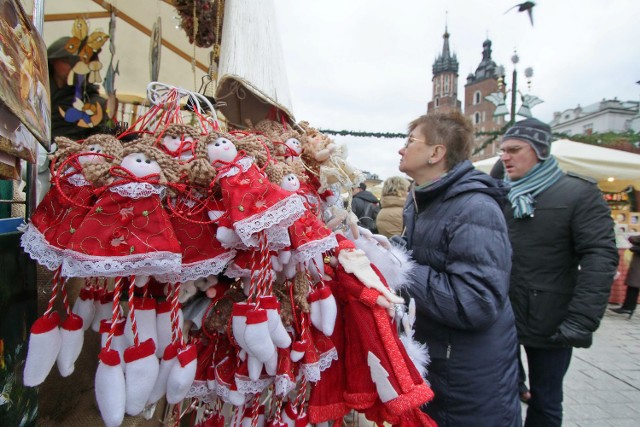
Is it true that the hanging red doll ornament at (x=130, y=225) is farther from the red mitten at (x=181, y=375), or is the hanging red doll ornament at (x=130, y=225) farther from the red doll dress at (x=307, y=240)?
the red doll dress at (x=307, y=240)

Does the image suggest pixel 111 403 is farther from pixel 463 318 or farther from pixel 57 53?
pixel 57 53

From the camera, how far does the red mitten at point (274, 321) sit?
828 mm

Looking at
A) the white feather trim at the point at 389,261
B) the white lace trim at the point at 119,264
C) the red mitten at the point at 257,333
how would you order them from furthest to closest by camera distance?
the white feather trim at the point at 389,261 < the red mitten at the point at 257,333 < the white lace trim at the point at 119,264

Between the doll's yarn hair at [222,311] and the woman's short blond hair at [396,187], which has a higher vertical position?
the woman's short blond hair at [396,187]

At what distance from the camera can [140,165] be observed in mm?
777

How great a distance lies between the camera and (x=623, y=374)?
10.9 ft

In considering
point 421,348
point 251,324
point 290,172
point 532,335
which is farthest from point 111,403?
point 532,335

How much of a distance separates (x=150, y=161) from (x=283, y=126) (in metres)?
0.57

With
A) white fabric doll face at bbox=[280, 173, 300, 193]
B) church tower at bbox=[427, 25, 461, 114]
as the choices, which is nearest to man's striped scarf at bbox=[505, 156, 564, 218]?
white fabric doll face at bbox=[280, 173, 300, 193]

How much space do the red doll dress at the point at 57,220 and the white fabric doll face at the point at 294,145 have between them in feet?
1.84

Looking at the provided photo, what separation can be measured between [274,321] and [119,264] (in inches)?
13.9

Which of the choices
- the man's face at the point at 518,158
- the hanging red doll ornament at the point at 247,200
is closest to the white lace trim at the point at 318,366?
the hanging red doll ornament at the point at 247,200

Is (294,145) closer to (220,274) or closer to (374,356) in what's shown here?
(220,274)

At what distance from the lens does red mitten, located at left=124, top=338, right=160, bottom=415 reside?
0.73 m
